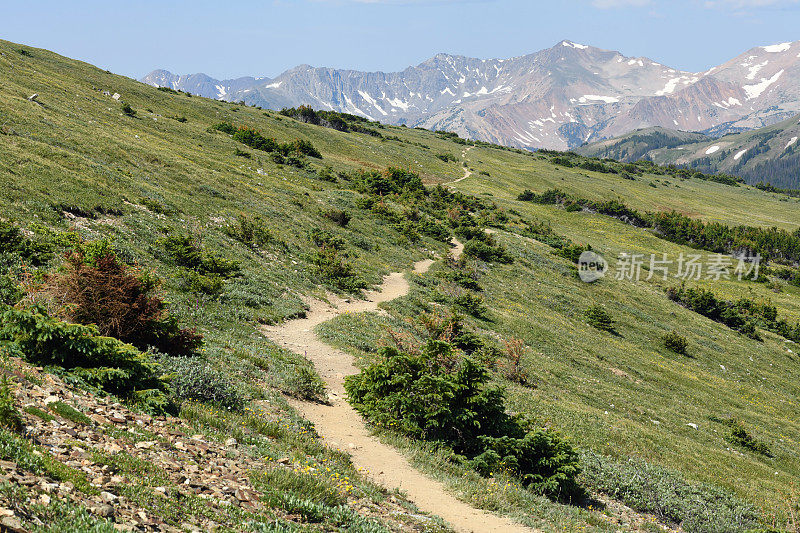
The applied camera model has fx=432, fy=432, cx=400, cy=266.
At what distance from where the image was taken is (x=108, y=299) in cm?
1048

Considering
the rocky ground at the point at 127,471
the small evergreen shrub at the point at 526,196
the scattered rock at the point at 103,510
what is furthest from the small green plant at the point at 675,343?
the small evergreen shrub at the point at 526,196

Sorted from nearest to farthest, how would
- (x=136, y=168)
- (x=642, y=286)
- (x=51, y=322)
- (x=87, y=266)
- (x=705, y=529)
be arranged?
Result: (x=51, y=322) → (x=87, y=266) → (x=705, y=529) → (x=136, y=168) → (x=642, y=286)

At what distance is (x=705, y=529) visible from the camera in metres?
11.2

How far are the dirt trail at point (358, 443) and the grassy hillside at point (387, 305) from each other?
450 millimetres

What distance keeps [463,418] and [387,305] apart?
48.1 ft

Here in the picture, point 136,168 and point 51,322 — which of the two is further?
point 136,168

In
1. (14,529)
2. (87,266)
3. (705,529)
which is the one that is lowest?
(705,529)

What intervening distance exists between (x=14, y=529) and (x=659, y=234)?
95365 millimetres

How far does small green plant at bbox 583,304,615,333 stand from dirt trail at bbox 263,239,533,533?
2573cm

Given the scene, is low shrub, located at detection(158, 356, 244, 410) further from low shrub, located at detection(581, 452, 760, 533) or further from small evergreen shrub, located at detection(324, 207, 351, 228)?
small evergreen shrub, located at detection(324, 207, 351, 228)

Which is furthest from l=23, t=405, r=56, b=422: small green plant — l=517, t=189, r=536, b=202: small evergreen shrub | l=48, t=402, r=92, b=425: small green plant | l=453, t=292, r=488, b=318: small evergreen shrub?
l=517, t=189, r=536, b=202: small evergreen shrub

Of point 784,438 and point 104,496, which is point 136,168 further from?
point 784,438

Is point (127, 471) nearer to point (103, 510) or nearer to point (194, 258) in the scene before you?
point (103, 510)

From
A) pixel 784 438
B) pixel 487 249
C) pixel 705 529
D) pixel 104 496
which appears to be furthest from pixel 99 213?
pixel 784 438
